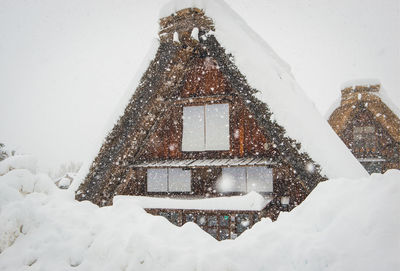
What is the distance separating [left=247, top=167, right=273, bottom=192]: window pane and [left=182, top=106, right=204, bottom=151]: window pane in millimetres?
1022

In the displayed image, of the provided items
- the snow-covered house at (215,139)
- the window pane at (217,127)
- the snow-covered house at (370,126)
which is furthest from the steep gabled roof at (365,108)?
the window pane at (217,127)

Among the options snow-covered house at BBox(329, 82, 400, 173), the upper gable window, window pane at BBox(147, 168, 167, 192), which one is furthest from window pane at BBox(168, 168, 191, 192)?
snow-covered house at BBox(329, 82, 400, 173)

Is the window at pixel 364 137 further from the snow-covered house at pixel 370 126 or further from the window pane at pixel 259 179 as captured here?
the window pane at pixel 259 179

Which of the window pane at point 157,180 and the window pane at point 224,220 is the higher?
the window pane at point 157,180

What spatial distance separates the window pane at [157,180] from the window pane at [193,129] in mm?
743

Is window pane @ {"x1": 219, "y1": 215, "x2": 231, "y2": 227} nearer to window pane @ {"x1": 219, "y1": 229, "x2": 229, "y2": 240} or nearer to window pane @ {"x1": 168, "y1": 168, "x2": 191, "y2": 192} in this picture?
window pane @ {"x1": 219, "y1": 229, "x2": 229, "y2": 240}

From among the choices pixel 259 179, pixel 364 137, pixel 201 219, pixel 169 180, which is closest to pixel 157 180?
pixel 169 180

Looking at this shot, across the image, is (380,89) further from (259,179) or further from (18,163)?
(18,163)

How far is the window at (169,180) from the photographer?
191 inches

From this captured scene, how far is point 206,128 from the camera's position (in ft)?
15.3

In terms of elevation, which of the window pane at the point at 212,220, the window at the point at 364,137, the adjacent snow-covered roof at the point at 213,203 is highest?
the window at the point at 364,137

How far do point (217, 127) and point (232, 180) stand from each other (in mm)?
1028

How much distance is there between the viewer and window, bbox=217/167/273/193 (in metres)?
4.41

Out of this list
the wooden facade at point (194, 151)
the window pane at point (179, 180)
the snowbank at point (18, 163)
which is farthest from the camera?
the window pane at point (179, 180)
